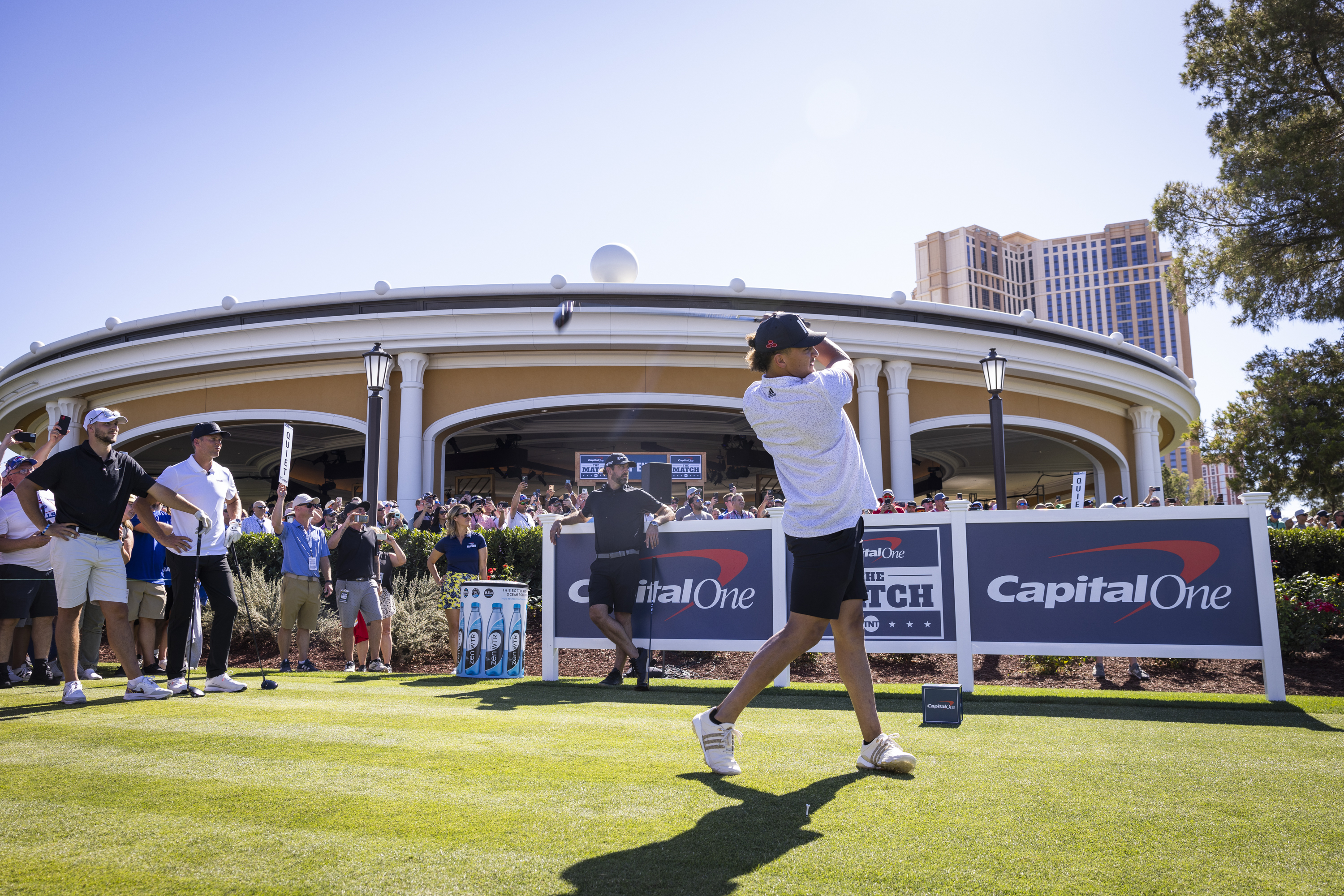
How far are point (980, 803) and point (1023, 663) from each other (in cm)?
724

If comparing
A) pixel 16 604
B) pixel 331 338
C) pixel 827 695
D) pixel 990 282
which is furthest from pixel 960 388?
pixel 990 282

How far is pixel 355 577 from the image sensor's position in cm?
939

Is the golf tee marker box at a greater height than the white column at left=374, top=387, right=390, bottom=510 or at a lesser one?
lesser

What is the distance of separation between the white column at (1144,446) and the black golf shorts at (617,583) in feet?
69.3

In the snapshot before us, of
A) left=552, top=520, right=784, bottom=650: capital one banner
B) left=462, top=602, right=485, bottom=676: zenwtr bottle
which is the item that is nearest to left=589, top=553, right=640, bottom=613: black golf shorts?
left=552, top=520, right=784, bottom=650: capital one banner

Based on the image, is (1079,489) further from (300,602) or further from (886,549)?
(300,602)

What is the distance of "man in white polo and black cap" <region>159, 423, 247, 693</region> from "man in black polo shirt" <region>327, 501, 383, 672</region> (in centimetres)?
265

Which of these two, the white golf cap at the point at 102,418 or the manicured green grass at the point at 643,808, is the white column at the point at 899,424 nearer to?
the manicured green grass at the point at 643,808

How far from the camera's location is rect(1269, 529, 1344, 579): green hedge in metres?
11.5

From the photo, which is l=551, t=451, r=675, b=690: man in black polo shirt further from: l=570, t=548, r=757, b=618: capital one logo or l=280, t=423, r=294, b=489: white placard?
l=280, t=423, r=294, b=489: white placard

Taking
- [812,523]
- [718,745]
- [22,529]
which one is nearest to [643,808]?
[718,745]

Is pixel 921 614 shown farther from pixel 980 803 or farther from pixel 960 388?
pixel 960 388

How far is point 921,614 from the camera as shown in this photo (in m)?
7.53

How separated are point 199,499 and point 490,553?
19.7ft
